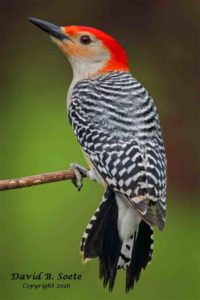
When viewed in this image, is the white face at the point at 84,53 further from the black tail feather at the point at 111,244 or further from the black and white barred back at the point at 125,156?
the black tail feather at the point at 111,244

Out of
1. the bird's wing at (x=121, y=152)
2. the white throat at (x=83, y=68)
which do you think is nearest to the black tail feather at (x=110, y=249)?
the bird's wing at (x=121, y=152)

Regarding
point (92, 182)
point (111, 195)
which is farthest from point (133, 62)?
point (111, 195)

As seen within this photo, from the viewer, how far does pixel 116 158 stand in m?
3.95

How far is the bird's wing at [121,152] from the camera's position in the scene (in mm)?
3820

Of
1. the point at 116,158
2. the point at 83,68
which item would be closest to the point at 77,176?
the point at 116,158

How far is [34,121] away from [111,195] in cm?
88

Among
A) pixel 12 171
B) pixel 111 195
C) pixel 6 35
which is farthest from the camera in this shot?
pixel 6 35

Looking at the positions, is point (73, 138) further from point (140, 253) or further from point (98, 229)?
point (140, 253)

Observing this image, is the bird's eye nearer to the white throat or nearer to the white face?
the white face

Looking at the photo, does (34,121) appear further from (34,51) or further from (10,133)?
(34,51)

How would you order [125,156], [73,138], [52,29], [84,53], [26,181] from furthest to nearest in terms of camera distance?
1. [73,138]
2. [84,53]
3. [52,29]
4. [125,156]
5. [26,181]

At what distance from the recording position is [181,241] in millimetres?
4594

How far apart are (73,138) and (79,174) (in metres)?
0.46

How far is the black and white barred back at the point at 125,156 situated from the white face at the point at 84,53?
0.19 meters
